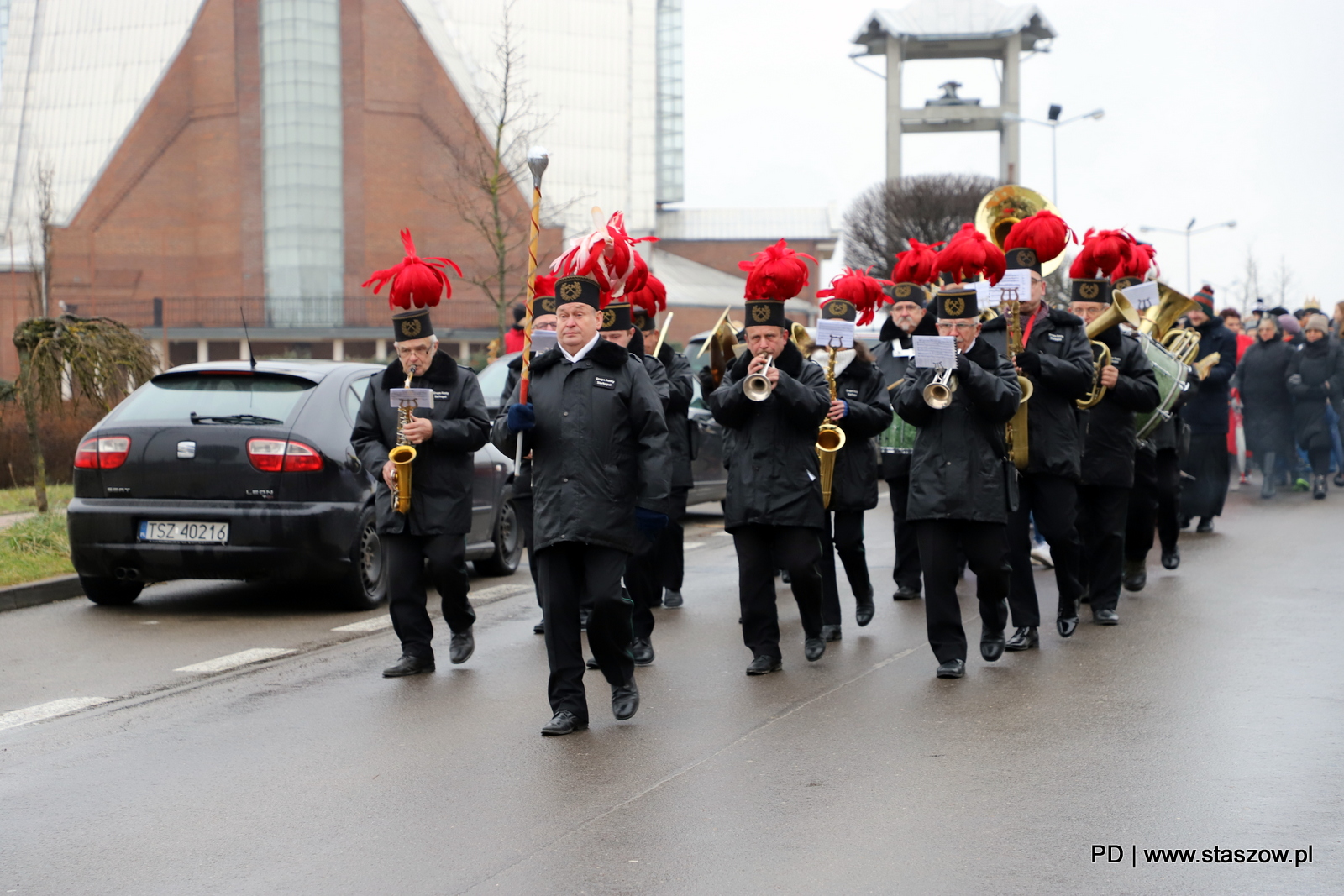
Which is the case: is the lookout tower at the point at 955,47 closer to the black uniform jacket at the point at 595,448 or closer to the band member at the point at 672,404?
the band member at the point at 672,404

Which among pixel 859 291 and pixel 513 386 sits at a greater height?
pixel 859 291

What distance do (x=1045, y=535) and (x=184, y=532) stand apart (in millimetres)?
5198

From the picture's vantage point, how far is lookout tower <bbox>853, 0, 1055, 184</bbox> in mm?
61562

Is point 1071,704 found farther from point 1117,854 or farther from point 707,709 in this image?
point 1117,854

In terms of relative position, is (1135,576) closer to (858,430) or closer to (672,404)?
(858,430)

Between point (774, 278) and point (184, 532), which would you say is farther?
point (184, 532)

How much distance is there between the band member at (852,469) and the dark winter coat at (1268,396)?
11.1 metres

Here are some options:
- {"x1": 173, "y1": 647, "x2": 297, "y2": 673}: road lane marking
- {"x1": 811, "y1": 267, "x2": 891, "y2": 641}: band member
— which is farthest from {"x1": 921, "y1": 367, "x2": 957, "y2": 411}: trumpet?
{"x1": 173, "y1": 647, "x2": 297, "y2": 673}: road lane marking

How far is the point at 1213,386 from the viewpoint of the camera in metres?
15.3

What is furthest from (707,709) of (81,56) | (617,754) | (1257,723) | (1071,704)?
(81,56)

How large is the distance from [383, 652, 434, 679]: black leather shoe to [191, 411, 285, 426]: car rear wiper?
2.37 m

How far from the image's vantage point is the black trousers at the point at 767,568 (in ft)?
25.8

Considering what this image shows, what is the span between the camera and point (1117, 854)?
4.78 metres

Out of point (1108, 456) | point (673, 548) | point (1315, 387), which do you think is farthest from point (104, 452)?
point (1315, 387)
